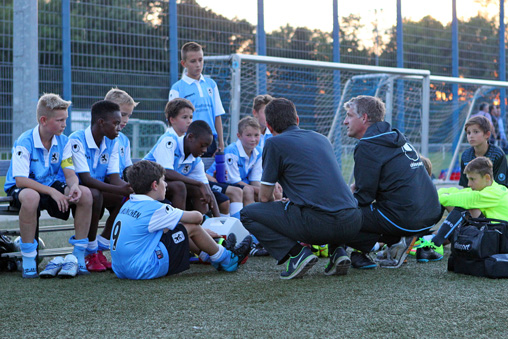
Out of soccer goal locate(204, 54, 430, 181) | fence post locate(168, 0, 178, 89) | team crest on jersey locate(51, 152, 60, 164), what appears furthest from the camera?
fence post locate(168, 0, 178, 89)

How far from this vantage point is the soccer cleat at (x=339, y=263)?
4.16m

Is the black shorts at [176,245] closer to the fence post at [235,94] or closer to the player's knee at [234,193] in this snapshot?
the player's knee at [234,193]

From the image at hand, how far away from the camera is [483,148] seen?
6098mm

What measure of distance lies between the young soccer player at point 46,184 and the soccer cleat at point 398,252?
215 cm

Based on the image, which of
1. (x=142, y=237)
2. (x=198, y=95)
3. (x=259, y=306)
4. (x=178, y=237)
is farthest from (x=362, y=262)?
(x=198, y=95)

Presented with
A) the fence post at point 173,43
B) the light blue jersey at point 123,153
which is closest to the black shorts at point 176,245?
the light blue jersey at point 123,153

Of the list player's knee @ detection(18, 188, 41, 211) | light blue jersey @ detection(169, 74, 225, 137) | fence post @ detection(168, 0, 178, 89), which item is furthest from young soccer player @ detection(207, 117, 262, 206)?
fence post @ detection(168, 0, 178, 89)

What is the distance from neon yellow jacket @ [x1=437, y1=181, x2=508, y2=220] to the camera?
4.69 metres

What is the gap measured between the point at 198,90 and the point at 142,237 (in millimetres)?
2690

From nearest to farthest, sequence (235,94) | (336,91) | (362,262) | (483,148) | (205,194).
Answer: (362,262)
(205,194)
(483,148)
(235,94)
(336,91)

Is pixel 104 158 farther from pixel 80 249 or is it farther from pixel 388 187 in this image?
pixel 388 187

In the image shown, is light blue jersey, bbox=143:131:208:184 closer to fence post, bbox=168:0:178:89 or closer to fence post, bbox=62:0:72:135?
fence post, bbox=62:0:72:135

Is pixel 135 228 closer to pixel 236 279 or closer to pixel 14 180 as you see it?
pixel 236 279

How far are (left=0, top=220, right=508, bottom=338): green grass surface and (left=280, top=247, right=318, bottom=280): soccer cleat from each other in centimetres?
8
